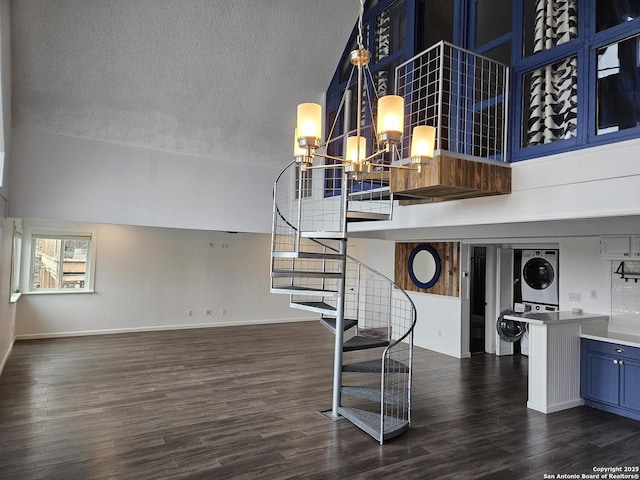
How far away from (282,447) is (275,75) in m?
5.04

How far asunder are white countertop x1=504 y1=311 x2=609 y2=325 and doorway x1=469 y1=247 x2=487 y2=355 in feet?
7.38

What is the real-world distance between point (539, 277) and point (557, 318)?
2.24 metres

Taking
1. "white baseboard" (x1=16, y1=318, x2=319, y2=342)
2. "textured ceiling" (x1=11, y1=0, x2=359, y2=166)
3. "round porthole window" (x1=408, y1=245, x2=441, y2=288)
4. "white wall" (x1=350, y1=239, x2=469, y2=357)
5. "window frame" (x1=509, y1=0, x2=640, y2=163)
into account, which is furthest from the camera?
"white baseboard" (x1=16, y1=318, x2=319, y2=342)

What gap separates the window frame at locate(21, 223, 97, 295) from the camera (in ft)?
25.0

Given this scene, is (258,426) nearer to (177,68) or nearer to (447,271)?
(447,271)

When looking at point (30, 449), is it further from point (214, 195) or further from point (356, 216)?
point (214, 195)

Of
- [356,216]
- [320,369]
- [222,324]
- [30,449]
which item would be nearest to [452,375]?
[320,369]

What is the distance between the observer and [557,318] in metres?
4.68

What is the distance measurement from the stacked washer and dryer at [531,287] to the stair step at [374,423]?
3575mm

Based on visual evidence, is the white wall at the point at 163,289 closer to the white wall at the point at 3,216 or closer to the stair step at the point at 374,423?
the white wall at the point at 3,216

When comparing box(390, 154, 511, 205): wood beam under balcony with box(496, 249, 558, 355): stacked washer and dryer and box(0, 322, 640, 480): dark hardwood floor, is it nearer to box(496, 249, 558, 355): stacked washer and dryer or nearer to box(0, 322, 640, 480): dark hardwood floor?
box(0, 322, 640, 480): dark hardwood floor

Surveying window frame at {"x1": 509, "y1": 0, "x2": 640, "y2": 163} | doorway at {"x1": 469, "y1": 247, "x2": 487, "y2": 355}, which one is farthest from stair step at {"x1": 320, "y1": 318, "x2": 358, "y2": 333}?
doorway at {"x1": 469, "y1": 247, "x2": 487, "y2": 355}

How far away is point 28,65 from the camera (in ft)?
16.5

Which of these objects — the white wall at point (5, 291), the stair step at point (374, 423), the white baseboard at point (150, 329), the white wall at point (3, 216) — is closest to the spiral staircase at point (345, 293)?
the stair step at point (374, 423)
